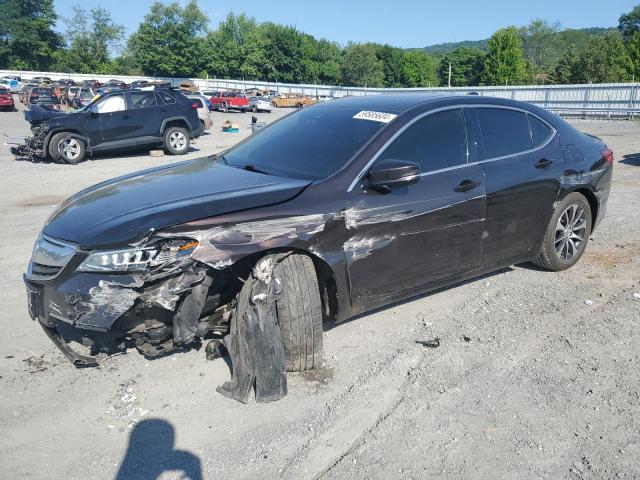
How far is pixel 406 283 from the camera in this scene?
3.97 m

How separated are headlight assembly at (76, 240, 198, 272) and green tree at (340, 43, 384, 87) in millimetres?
93293

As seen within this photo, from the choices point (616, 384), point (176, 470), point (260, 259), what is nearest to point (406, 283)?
point (260, 259)

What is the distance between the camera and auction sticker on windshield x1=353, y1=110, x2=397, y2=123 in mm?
4070

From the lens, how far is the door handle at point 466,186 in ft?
13.6

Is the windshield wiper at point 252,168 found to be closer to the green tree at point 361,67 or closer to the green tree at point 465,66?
the green tree at point 361,67

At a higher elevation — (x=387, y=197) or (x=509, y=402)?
(x=387, y=197)

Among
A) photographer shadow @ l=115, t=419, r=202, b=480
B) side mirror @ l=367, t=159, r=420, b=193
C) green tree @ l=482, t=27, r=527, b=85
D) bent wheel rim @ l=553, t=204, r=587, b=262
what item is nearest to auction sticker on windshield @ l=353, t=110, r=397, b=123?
side mirror @ l=367, t=159, r=420, b=193

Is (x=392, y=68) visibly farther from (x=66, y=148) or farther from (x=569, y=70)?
(x=66, y=148)

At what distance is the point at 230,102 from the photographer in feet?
125

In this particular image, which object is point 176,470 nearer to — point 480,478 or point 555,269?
point 480,478

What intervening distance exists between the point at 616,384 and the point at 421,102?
2.43 m

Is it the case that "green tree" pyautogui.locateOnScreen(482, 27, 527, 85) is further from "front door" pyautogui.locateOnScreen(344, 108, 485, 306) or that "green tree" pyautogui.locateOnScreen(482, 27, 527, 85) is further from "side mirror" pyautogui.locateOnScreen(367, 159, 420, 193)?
"side mirror" pyautogui.locateOnScreen(367, 159, 420, 193)

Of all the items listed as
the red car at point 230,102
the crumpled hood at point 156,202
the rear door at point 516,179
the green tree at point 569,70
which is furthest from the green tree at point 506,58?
the crumpled hood at point 156,202

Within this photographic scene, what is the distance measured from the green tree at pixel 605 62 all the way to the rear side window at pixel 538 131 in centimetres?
5886
